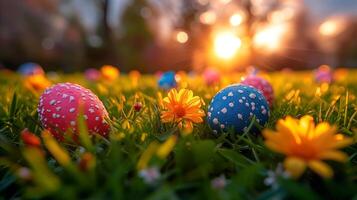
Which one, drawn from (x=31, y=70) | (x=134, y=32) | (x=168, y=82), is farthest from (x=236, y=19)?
(x=168, y=82)

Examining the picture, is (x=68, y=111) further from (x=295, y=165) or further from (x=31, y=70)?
(x=31, y=70)

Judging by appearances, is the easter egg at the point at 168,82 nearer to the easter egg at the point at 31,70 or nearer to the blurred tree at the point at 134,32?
the easter egg at the point at 31,70

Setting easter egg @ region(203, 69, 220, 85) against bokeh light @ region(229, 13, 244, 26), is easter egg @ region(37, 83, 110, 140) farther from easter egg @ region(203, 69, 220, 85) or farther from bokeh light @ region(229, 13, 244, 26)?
bokeh light @ region(229, 13, 244, 26)

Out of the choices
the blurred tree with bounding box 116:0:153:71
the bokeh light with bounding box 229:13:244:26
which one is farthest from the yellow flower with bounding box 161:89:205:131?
the blurred tree with bounding box 116:0:153:71

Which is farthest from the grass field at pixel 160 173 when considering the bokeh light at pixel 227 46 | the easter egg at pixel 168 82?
the bokeh light at pixel 227 46

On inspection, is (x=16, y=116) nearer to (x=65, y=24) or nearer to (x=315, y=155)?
(x=315, y=155)

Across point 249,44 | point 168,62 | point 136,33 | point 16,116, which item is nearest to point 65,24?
point 136,33

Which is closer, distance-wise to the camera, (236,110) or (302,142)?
(302,142)
